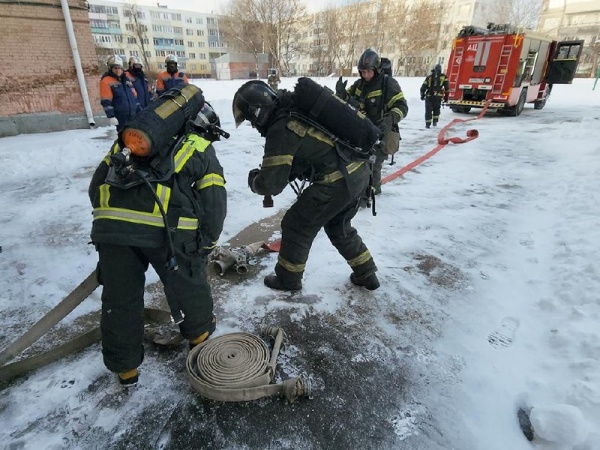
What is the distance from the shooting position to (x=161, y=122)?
66.9 inches

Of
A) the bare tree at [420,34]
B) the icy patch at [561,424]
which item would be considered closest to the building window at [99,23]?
the bare tree at [420,34]

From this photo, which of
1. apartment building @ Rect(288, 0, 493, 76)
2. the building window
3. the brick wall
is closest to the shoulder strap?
the brick wall

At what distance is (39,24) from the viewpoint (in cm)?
811

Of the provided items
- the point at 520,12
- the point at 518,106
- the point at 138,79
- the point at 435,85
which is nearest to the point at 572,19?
the point at 520,12

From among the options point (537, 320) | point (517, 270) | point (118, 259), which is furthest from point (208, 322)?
point (517, 270)

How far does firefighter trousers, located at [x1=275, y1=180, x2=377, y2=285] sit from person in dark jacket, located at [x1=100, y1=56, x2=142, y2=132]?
16.7 ft

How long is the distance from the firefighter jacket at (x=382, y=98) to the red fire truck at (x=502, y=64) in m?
9.90

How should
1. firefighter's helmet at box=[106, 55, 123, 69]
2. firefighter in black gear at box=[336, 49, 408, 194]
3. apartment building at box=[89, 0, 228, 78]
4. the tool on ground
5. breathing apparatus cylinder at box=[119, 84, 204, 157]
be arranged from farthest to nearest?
apartment building at box=[89, 0, 228, 78]
firefighter's helmet at box=[106, 55, 123, 69]
firefighter in black gear at box=[336, 49, 408, 194]
the tool on ground
breathing apparatus cylinder at box=[119, 84, 204, 157]

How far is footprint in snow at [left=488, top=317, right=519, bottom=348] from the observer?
2447 mm

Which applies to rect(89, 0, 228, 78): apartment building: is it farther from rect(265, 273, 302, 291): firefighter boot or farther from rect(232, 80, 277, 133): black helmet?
rect(265, 273, 302, 291): firefighter boot

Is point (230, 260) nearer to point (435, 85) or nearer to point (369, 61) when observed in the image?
point (369, 61)

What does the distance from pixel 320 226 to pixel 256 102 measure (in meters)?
0.99

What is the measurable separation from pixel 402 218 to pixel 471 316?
6.30ft

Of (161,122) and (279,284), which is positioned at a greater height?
(161,122)
